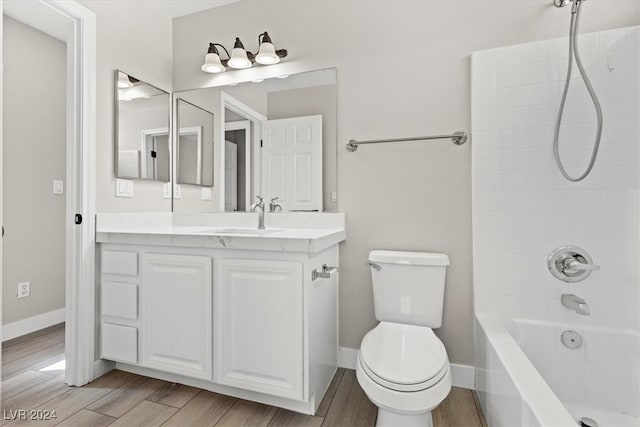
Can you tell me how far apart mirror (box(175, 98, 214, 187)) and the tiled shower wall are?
171 cm

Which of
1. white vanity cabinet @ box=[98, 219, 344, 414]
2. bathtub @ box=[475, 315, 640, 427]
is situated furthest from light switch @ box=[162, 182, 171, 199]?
bathtub @ box=[475, 315, 640, 427]

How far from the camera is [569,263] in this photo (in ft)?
5.19

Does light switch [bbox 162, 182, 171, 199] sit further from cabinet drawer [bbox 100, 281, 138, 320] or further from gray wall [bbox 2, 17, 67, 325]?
gray wall [bbox 2, 17, 67, 325]

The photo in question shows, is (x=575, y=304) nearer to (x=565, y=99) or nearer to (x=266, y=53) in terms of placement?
(x=565, y=99)

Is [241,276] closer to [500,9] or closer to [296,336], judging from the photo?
[296,336]

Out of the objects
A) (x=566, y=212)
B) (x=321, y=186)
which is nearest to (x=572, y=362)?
(x=566, y=212)

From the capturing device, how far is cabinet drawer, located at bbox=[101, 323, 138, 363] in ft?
5.90

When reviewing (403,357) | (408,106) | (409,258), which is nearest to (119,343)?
(403,357)

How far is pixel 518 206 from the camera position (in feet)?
5.57

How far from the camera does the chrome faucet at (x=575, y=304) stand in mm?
1479

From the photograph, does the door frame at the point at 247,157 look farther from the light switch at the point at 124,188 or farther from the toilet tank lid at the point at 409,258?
the toilet tank lid at the point at 409,258

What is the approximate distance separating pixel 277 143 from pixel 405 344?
1350mm

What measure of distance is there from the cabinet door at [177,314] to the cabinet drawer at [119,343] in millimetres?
59

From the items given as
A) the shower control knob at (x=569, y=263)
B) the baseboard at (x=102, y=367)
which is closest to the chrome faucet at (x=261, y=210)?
the baseboard at (x=102, y=367)
